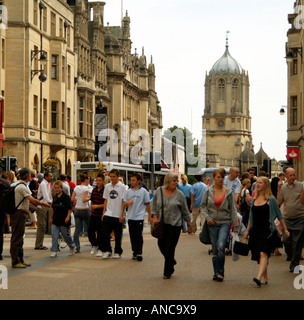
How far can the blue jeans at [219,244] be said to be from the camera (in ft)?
42.2

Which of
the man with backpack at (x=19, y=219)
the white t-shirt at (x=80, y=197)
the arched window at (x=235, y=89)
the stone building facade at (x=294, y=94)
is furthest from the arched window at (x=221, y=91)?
the man with backpack at (x=19, y=219)

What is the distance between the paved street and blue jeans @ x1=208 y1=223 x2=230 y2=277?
0.28m

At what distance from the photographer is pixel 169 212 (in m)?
13.6

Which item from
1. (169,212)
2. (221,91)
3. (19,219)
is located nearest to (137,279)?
(169,212)

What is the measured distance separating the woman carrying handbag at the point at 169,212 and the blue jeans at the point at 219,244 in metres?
0.59

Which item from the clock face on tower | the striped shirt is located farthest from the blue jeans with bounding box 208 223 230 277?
the clock face on tower

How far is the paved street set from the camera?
11.1 meters

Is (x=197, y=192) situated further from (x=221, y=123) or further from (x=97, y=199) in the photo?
(x=221, y=123)

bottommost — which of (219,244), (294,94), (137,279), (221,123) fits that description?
(137,279)

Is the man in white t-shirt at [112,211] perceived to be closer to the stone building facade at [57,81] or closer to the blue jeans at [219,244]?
the blue jeans at [219,244]

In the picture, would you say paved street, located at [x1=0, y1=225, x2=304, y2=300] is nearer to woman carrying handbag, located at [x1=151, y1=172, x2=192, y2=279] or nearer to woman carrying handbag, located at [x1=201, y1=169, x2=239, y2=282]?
woman carrying handbag, located at [x1=201, y1=169, x2=239, y2=282]

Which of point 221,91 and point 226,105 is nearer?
point 226,105

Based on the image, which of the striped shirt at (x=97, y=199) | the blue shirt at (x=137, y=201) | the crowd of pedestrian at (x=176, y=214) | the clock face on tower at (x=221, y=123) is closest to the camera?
the crowd of pedestrian at (x=176, y=214)

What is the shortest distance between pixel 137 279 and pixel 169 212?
1314mm
